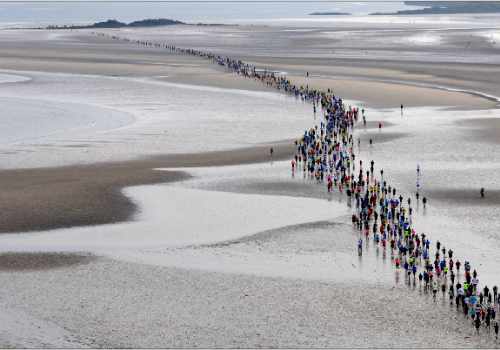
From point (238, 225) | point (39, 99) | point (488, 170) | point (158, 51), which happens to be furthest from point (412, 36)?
point (238, 225)

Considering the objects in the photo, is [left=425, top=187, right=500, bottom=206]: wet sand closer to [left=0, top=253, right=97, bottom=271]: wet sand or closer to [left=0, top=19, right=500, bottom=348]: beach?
[left=0, top=19, right=500, bottom=348]: beach

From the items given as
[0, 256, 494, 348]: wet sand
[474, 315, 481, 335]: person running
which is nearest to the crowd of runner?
[474, 315, 481, 335]: person running

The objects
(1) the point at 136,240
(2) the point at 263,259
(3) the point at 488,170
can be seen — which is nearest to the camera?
(2) the point at 263,259

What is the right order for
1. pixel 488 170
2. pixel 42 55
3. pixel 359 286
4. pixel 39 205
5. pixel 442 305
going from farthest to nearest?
1. pixel 42 55
2. pixel 488 170
3. pixel 39 205
4. pixel 359 286
5. pixel 442 305

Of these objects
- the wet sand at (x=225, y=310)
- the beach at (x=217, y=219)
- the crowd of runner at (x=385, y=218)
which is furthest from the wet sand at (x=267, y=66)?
A: the wet sand at (x=225, y=310)

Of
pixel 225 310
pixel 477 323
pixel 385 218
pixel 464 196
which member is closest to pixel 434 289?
pixel 477 323

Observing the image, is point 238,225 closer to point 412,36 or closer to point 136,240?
point 136,240

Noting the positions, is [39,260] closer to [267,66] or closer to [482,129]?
[482,129]

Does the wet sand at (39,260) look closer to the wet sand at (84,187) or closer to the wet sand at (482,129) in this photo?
the wet sand at (84,187)
